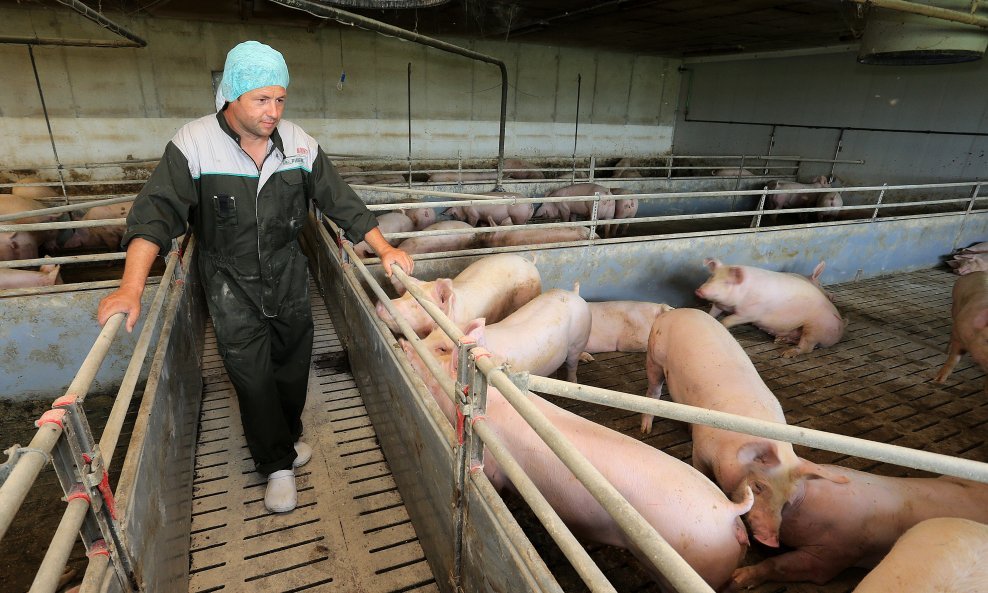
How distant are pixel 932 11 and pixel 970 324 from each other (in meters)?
3.00

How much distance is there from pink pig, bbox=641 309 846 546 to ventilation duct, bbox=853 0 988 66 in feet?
14.8

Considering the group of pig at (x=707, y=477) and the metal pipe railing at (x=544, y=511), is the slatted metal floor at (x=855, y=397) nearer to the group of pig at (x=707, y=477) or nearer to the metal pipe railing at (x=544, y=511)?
the group of pig at (x=707, y=477)

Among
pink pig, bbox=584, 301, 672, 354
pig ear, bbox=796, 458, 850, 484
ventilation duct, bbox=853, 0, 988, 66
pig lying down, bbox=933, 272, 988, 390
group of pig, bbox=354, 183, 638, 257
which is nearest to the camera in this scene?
pig ear, bbox=796, 458, 850, 484

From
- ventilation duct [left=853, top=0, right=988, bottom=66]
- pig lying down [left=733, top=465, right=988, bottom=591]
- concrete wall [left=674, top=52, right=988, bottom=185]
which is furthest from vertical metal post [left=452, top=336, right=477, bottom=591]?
concrete wall [left=674, top=52, right=988, bottom=185]

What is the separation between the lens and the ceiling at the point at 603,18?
7762 millimetres

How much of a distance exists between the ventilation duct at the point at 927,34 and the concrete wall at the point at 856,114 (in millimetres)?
3500

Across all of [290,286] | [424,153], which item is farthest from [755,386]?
[424,153]

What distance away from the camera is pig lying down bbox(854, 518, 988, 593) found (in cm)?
155

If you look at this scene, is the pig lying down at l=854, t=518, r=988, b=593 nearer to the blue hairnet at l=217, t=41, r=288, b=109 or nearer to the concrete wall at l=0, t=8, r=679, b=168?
the blue hairnet at l=217, t=41, r=288, b=109

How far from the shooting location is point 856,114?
33.2ft

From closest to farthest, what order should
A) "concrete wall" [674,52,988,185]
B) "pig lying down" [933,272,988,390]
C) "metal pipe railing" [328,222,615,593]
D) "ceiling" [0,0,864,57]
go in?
"metal pipe railing" [328,222,615,593], "pig lying down" [933,272,988,390], "ceiling" [0,0,864,57], "concrete wall" [674,52,988,185]

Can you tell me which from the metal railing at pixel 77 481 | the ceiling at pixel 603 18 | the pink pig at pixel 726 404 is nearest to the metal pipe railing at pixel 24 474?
the metal railing at pixel 77 481

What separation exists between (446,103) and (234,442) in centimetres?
1041

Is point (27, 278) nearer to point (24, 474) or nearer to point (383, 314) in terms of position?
→ point (383, 314)
